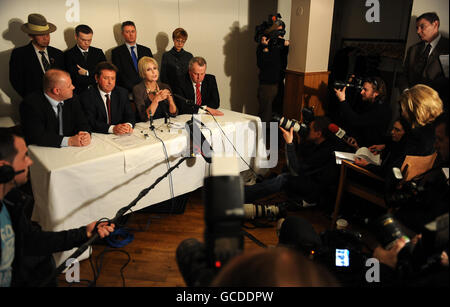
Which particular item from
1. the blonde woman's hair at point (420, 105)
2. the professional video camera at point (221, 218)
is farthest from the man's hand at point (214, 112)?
the professional video camera at point (221, 218)

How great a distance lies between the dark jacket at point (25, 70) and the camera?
9.71 feet

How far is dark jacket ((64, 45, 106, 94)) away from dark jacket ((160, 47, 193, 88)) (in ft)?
2.68

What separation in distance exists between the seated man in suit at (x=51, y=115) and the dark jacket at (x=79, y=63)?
1095mm

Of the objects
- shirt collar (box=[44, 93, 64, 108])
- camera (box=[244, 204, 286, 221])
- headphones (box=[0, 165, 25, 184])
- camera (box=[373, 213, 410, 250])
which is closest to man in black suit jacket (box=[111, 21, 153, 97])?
shirt collar (box=[44, 93, 64, 108])

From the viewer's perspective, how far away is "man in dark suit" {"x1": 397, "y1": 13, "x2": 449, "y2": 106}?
3.44 ft

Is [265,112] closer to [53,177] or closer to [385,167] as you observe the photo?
[385,167]

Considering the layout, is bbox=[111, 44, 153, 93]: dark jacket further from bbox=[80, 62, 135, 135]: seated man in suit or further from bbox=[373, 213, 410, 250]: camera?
bbox=[373, 213, 410, 250]: camera

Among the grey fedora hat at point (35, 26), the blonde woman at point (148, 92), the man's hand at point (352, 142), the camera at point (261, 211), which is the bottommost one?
the camera at point (261, 211)

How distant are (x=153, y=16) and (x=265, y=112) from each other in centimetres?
190

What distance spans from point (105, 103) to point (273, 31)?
7.56 feet

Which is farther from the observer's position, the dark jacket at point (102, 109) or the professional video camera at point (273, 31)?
the professional video camera at point (273, 31)

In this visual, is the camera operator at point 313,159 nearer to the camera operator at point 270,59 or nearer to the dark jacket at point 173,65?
the camera operator at point 270,59

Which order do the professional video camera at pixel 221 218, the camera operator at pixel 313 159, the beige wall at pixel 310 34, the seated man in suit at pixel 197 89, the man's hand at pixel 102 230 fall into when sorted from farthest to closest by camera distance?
the beige wall at pixel 310 34
the seated man in suit at pixel 197 89
the camera operator at pixel 313 159
the man's hand at pixel 102 230
the professional video camera at pixel 221 218
